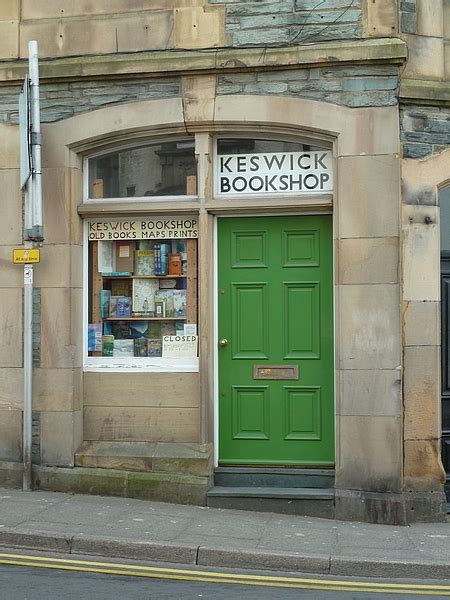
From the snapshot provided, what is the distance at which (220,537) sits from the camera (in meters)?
7.89

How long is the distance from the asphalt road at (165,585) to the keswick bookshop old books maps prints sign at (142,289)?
3.06m

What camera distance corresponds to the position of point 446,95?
30.3ft

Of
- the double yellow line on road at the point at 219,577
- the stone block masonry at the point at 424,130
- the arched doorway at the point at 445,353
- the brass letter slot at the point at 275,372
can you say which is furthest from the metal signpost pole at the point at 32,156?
the arched doorway at the point at 445,353

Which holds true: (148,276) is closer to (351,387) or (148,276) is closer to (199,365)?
(199,365)

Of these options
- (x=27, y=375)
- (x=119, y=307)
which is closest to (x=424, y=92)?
(x=119, y=307)

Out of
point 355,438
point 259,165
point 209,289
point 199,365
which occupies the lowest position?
point 355,438

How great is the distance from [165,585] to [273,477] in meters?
2.82

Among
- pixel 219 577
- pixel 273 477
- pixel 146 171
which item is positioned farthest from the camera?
pixel 146 171

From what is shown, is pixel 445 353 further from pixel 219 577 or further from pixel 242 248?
pixel 219 577

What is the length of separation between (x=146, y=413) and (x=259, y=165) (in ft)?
9.78

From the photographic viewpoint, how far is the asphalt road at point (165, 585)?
6.53 metres

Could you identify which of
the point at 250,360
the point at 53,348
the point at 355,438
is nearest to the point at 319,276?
the point at 250,360

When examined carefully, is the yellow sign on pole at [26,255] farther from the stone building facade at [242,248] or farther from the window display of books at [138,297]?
the window display of books at [138,297]

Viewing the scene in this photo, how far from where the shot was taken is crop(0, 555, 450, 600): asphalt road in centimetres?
653
